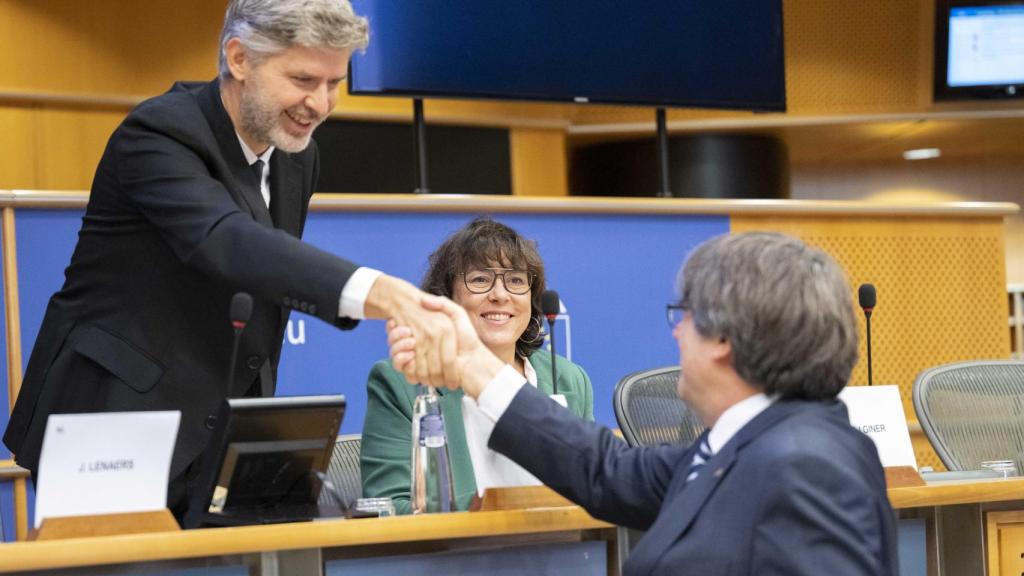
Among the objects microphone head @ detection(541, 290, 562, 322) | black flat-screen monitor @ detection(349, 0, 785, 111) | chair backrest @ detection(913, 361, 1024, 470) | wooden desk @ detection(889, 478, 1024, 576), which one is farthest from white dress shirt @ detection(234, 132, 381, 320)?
black flat-screen monitor @ detection(349, 0, 785, 111)

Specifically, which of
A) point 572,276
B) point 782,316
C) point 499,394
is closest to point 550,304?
point 499,394

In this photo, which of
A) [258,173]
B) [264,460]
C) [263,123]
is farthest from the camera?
[258,173]

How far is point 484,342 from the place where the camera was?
2910 millimetres

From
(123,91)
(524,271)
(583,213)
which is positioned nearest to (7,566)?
(524,271)

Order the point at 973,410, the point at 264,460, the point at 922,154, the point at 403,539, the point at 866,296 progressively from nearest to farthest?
the point at 403,539
the point at 264,460
the point at 866,296
the point at 973,410
the point at 922,154

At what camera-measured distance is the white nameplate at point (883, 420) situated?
7.78 ft

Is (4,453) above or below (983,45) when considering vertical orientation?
below

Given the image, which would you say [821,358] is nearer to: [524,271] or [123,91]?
[524,271]

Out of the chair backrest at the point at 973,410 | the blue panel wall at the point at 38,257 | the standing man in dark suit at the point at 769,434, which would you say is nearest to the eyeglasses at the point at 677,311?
the standing man in dark suit at the point at 769,434

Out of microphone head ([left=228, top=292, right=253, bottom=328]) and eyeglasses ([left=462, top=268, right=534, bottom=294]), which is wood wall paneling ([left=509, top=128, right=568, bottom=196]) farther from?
microphone head ([left=228, top=292, right=253, bottom=328])

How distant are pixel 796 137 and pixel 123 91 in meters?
3.44

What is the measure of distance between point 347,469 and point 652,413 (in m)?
0.71

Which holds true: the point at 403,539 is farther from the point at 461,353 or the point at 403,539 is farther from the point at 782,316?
the point at 782,316

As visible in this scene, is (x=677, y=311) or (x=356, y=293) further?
(x=356, y=293)
